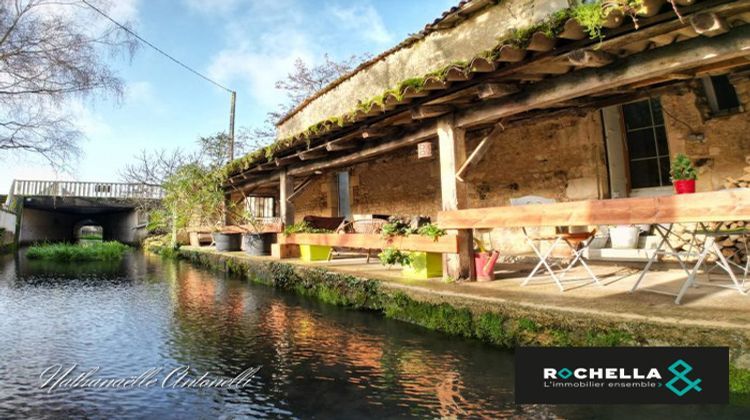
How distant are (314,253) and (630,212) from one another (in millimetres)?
5419

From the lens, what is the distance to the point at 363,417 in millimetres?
2311

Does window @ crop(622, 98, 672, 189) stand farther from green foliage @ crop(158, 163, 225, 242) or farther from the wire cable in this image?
the wire cable

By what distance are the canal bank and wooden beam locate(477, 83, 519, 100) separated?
1.82 m

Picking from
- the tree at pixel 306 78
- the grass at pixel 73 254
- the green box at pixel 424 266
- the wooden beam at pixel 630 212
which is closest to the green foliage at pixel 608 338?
the wooden beam at pixel 630 212

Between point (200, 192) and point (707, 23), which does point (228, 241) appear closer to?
point (200, 192)

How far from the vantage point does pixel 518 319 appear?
10.6 ft

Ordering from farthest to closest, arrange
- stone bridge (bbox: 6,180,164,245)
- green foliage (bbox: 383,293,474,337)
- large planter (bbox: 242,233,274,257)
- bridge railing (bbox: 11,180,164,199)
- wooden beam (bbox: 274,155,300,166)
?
1. bridge railing (bbox: 11,180,164,199)
2. stone bridge (bbox: 6,180,164,245)
3. large planter (bbox: 242,233,274,257)
4. wooden beam (bbox: 274,155,300,166)
5. green foliage (bbox: 383,293,474,337)

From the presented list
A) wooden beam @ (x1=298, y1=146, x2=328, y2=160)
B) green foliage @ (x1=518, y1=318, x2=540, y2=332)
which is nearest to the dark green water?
green foliage @ (x1=518, y1=318, x2=540, y2=332)

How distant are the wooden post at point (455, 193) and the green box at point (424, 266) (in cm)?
32

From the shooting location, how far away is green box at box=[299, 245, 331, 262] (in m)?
7.47

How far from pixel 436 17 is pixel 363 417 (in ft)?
25.9

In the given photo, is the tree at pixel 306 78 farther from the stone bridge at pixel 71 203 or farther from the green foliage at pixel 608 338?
the green foliage at pixel 608 338

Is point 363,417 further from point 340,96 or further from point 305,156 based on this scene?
point 340,96

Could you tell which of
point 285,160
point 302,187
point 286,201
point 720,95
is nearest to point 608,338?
point 720,95
